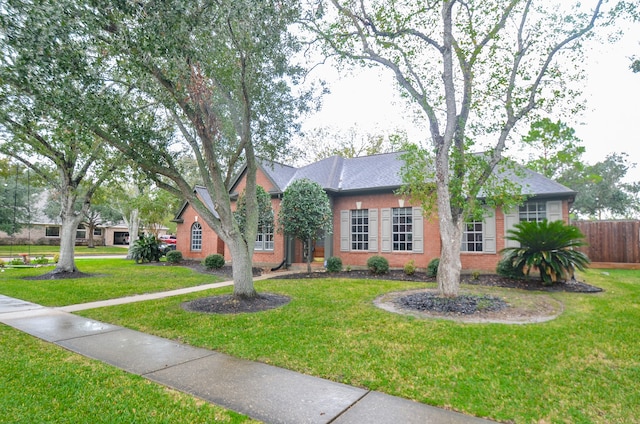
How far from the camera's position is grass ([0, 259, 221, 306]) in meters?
9.41

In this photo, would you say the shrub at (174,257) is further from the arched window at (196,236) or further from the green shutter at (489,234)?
Result: the green shutter at (489,234)

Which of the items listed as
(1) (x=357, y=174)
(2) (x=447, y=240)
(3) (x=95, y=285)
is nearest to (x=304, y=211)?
(1) (x=357, y=174)

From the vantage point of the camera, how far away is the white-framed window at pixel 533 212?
41.5 ft

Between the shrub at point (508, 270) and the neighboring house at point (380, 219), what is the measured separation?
0.87 meters

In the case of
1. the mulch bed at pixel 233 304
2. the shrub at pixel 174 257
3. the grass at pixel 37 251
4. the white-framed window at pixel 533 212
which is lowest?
the grass at pixel 37 251

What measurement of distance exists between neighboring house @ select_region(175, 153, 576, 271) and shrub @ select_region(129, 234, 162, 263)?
10.8 ft

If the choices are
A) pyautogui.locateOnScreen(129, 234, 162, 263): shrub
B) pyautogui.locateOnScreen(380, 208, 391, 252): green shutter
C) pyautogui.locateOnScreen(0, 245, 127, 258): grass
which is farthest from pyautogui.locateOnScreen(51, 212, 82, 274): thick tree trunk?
pyautogui.locateOnScreen(0, 245, 127, 258): grass

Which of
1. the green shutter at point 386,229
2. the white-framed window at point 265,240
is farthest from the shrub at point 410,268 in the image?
the white-framed window at point 265,240

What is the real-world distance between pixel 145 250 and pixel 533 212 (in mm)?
18647

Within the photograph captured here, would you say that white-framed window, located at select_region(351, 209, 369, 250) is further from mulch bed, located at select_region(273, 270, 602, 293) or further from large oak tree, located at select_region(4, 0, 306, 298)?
large oak tree, located at select_region(4, 0, 306, 298)

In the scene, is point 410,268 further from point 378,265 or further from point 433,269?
point 378,265

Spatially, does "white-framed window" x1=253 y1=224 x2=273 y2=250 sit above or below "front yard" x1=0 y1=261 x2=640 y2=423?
above

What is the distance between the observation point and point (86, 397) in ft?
11.6

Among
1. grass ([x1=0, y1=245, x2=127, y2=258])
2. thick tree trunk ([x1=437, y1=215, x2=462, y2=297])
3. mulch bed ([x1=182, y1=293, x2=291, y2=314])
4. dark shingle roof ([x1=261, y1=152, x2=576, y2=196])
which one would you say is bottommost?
grass ([x1=0, y1=245, x2=127, y2=258])
